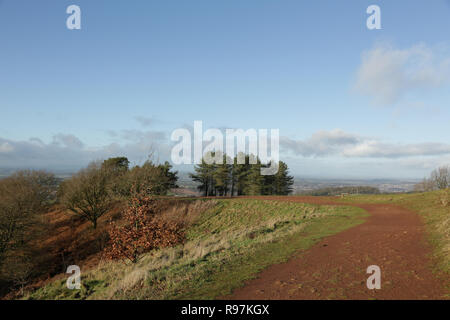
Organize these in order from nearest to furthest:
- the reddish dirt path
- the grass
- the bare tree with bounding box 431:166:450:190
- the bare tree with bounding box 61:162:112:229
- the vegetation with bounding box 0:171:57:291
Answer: the reddish dirt path, the grass, the vegetation with bounding box 0:171:57:291, the bare tree with bounding box 61:162:112:229, the bare tree with bounding box 431:166:450:190

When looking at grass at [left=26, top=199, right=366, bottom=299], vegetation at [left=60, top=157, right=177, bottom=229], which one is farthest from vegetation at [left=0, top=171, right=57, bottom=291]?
grass at [left=26, top=199, right=366, bottom=299]

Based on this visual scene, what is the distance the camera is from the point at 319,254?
10102 mm

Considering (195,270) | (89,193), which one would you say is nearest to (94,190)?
(89,193)

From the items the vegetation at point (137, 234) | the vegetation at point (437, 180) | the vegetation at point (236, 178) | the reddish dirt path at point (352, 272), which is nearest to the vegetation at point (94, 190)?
the vegetation at point (137, 234)

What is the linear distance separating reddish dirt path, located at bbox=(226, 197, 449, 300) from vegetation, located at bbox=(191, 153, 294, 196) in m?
44.1

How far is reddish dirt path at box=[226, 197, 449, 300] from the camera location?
6230 mm

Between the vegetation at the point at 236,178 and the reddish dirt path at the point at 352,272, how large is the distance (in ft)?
145

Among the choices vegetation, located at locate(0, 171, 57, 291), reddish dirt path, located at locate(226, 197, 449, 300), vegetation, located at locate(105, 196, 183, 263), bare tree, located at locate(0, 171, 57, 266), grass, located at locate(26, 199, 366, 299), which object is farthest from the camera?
bare tree, located at locate(0, 171, 57, 266)

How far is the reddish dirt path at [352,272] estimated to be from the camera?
623cm

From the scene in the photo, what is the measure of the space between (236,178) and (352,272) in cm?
5070

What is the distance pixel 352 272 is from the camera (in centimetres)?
777

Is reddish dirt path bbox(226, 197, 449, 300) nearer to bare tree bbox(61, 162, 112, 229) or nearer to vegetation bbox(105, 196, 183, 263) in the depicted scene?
vegetation bbox(105, 196, 183, 263)
